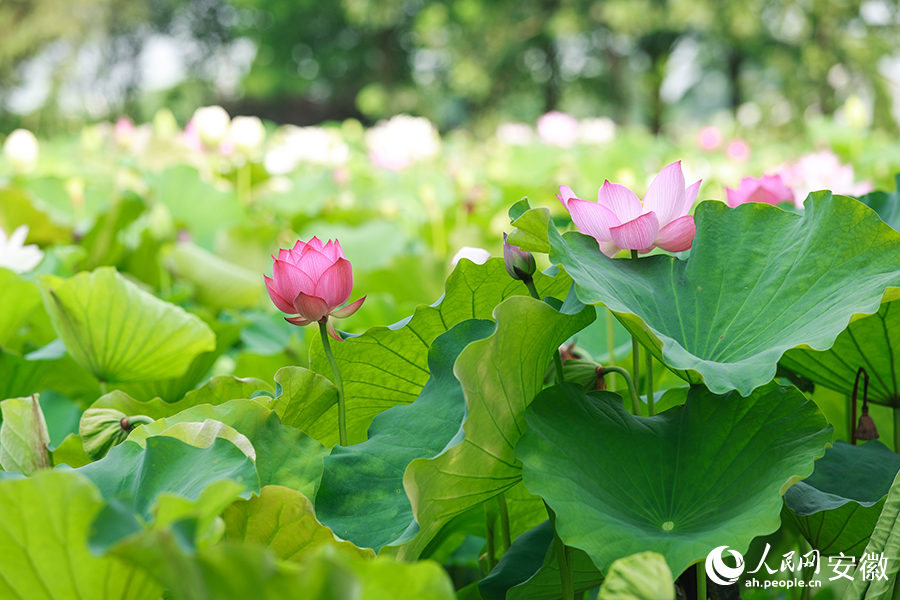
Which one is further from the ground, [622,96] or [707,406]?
[707,406]

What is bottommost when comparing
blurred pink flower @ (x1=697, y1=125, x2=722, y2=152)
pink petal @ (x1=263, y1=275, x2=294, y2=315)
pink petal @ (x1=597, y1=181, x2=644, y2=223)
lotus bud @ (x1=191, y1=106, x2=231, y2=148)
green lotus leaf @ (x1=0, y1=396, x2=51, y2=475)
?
blurred pink flower @ (x1=697, y1=125, x2=722, y2=152)

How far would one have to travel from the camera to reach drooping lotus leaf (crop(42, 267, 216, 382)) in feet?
2.26

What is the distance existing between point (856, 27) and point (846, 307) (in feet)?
26.8

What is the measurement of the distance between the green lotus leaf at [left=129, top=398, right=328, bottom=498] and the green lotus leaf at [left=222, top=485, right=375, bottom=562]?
5 cm

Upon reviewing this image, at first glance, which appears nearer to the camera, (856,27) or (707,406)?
(707,406)

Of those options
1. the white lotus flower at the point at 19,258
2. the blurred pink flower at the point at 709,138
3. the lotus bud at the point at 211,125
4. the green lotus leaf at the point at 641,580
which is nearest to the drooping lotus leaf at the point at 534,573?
the green lotus leaf at the point at 641,580

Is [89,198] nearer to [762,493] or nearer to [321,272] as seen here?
[321,272]

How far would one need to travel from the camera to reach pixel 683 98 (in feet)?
57.8

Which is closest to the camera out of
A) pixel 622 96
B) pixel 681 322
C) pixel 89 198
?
pixel 681 322

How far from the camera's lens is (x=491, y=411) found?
0.41 m

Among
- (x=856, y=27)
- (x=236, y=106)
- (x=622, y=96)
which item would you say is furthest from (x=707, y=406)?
(x=236, y=106)

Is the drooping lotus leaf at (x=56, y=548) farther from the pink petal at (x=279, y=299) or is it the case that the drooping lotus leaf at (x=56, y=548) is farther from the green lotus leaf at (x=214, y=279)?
the green lotus leaf at (x=214, y=279)

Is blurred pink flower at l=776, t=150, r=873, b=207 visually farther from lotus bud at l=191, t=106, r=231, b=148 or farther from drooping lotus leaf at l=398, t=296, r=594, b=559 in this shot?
lotus bud at l=191, t=106, r=231, b=148

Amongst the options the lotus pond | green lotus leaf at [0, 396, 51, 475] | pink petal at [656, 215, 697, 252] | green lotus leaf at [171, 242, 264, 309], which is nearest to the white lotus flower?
the lotus pond
